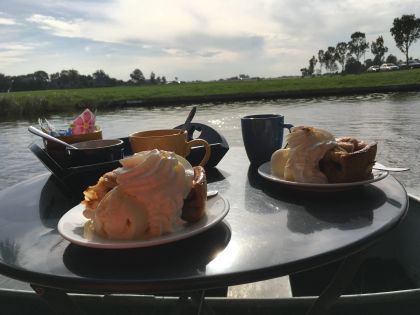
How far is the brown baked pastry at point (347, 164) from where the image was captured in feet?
3.67

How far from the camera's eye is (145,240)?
2.67 ft

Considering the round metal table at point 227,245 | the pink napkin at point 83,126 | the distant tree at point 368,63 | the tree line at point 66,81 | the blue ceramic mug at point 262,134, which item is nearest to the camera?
the round metal table at point 227,245

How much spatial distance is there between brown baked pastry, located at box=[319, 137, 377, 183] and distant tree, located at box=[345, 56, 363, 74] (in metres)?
65.1

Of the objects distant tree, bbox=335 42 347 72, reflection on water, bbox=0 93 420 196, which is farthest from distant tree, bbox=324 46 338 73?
reflection on water, bbox=0 93 420 196

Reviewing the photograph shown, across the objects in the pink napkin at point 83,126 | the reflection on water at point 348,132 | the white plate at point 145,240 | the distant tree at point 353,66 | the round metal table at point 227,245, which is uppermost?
the distant tree at point 353,66

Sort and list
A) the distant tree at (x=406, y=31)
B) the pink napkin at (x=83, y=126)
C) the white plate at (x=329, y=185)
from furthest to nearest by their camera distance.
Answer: the distant tree at (x=406, y=31), the pink napkin at (x=83, y=126), the white plate at (x=329, y=185)

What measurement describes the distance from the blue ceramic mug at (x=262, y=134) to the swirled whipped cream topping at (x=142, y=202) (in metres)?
0.79

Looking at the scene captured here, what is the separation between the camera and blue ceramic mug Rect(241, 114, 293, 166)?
161 centimetres

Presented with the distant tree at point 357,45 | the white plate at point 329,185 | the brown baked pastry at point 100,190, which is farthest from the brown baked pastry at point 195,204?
the distant tree at point 357,45

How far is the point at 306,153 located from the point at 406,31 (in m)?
49.7

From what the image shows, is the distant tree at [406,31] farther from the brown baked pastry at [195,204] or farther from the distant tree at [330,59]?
the brown baked pastry at [195,204]

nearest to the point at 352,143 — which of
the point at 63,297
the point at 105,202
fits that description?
the point at 105,202

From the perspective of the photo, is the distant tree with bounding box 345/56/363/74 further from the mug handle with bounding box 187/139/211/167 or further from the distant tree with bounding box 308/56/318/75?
the mug handle with bounding box 187/139/211/167

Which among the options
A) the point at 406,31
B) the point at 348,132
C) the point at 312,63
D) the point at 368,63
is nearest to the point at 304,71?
the point at 312,63
